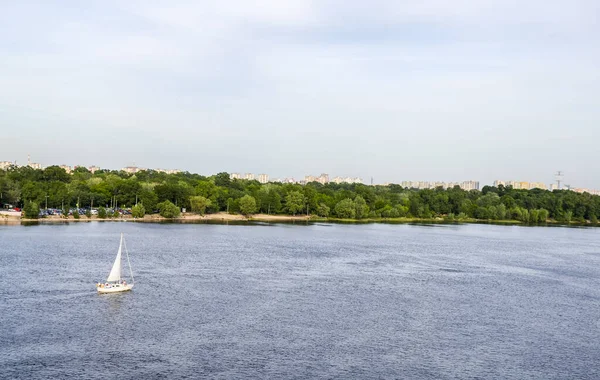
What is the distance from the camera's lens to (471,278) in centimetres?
5031

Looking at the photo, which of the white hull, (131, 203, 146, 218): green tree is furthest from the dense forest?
the white hull

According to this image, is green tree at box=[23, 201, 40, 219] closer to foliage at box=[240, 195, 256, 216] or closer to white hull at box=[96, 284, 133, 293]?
foliage at box=[240, 195, 256, 216]

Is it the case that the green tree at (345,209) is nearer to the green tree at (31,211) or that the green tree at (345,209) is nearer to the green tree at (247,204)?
the green tree at (247,204)

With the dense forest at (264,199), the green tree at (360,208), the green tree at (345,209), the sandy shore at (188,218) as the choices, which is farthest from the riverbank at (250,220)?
the green tree at (345,209)

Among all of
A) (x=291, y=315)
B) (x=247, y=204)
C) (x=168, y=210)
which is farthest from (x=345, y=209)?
(x=291, y=315)

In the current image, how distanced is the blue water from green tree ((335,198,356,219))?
62430 mm

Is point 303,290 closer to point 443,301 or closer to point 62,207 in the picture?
point 443,301

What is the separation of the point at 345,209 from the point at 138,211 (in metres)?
45.3

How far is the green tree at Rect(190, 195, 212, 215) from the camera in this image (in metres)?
110

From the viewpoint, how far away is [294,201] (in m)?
122

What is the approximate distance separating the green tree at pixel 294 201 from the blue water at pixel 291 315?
58.4 m

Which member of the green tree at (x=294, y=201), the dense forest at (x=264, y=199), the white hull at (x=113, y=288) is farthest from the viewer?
the green tree at (x=294, y=201)

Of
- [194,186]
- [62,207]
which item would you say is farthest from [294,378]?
[194,186]

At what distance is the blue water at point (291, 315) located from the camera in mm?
26422
